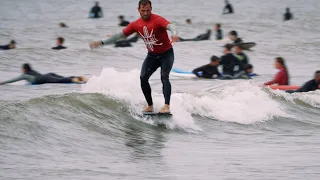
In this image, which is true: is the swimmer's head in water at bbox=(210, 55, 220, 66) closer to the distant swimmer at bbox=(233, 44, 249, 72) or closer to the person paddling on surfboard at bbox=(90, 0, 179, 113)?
the distant swimmer at bbox=(233, 44, 249, 72)

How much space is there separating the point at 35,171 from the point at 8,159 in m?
0.67

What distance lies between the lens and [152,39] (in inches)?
410

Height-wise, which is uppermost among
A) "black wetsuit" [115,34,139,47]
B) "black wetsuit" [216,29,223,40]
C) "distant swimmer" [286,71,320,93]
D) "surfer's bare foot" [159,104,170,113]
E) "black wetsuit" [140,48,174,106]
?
"black wetsuit" [140,48,174,106]

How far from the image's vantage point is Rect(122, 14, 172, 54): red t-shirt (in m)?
10.2

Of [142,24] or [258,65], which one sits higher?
[142,24]

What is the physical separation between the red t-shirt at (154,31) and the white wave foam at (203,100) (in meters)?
1.87

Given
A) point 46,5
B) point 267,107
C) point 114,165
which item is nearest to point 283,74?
point 267,107

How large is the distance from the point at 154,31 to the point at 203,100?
4602mm

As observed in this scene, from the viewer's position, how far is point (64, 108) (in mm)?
11961

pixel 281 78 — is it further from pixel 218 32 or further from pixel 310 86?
pixel 218 32

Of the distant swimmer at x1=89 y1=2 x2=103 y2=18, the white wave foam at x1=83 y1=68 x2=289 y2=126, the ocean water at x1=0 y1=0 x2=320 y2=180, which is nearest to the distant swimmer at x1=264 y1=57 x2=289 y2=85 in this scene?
the ocean water at x1=0 y1=0 x2=320 y2=180

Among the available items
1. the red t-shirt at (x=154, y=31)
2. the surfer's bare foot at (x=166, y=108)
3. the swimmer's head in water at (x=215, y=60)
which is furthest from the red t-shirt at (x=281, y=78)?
the red t-shirt at (x=154, y=31)

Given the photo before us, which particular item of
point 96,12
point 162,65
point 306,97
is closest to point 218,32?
point 96,12

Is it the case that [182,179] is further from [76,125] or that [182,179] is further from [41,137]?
[76,125]
